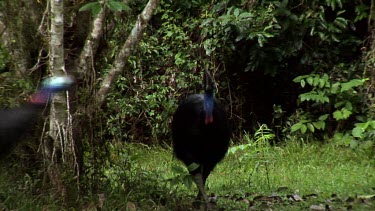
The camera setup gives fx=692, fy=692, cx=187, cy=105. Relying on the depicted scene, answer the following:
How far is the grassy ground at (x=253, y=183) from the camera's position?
15.9ft

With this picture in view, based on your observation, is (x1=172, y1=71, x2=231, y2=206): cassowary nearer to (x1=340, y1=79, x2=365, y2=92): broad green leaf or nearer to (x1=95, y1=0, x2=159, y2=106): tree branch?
(x1=95, y1=0, x2=159, y2=106): tree branch

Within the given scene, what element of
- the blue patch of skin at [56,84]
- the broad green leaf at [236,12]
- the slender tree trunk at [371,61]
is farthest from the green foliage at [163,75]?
the blue patch of skin at [56,84]

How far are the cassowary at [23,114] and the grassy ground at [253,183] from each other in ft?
1.94

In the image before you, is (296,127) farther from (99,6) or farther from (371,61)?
(99,6)

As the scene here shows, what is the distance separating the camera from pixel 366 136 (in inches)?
306

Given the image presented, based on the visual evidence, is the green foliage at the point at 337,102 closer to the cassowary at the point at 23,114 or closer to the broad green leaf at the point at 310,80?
the broad green leaf at the point at 310,80

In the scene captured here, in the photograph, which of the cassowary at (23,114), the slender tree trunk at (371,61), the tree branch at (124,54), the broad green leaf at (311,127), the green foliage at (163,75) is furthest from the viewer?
the green foliage at (163,75)

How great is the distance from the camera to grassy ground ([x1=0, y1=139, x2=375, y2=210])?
15.9 feet

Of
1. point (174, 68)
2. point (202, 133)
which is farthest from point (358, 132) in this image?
point (202, 133)

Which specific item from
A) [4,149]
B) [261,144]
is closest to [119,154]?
[4,149]

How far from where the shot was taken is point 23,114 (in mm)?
4273

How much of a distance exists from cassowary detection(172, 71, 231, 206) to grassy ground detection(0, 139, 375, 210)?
20 centimetres

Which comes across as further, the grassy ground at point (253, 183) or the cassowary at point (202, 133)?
the cassowary at point (202, 133)

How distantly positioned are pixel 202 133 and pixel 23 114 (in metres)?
1.42
